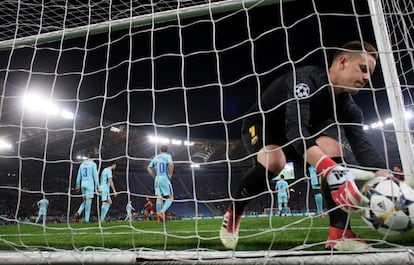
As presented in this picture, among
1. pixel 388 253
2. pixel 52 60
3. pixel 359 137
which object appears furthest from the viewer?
pixel 52 60

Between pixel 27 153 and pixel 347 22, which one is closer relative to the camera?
pixel 347 22

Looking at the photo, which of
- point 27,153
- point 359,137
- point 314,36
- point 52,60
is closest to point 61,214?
point 27,153

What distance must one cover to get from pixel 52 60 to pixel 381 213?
1112cm

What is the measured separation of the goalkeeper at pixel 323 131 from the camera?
1789 millimetres

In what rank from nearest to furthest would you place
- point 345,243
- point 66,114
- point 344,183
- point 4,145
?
point 344,183, point 345,243, point 66,114, point 4,145

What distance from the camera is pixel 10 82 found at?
16062 millimetres

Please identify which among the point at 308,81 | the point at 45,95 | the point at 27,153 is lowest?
the point at 308,81

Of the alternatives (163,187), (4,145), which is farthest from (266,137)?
(4,145)

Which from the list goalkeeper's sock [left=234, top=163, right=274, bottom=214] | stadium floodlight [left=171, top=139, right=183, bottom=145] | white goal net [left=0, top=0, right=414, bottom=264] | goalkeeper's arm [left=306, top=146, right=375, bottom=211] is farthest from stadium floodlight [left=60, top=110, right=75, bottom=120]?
goalkeeper's arm [left=306, top=146, right=375, bottom=211]

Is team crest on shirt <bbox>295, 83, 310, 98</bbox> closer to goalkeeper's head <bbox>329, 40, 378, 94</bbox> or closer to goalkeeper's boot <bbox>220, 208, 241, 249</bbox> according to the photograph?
goalkeeper's head <bbox>329, 40, 378, 94</bbox>

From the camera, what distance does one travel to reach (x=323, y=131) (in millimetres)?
2158

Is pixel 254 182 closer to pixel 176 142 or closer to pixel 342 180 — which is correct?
pixel 342 180

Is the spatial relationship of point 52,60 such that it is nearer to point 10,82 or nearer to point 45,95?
point 45,95

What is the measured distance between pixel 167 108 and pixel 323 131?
70.2 ft
